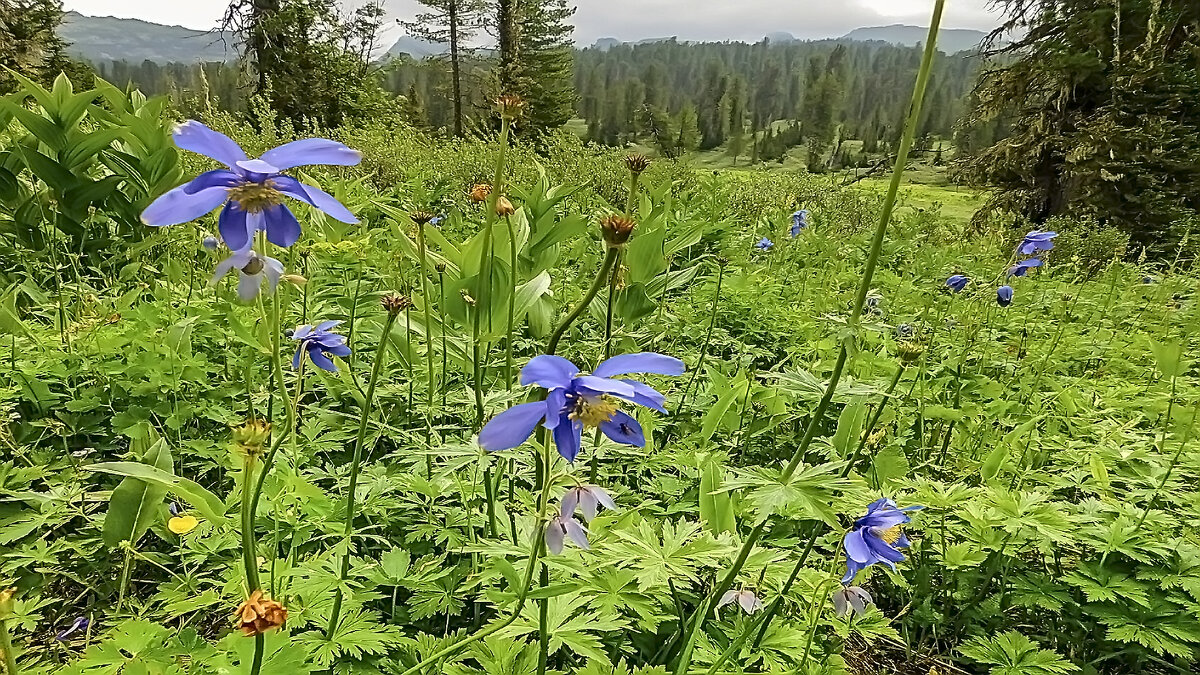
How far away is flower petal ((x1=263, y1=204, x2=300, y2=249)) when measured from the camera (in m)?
0.70

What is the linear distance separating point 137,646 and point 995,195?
13.3 meters

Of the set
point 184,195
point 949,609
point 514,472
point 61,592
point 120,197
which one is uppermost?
point 184,195

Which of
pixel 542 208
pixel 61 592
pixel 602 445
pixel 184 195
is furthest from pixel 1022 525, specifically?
pixel 61 592

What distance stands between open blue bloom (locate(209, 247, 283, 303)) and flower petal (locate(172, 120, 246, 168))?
0.10m

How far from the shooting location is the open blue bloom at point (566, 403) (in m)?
0.69

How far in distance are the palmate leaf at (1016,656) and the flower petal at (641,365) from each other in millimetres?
1211

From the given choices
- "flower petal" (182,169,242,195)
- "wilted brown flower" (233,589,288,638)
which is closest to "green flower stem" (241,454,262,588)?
"wilted brown flower" (233,589,288,638)

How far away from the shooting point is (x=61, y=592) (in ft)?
4.72

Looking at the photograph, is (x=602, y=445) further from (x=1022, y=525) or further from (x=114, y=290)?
(x=114, y=290)

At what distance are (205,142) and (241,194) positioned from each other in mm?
72

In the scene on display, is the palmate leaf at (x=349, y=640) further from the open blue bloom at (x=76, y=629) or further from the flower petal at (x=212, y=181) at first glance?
the flower petal at (x=212, y=181)

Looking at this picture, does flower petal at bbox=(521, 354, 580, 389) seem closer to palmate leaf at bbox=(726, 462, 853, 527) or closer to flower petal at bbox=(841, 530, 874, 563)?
palmate leaf at bbox=(726, 462, 853, 527)

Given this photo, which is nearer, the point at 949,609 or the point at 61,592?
the point at 61,592

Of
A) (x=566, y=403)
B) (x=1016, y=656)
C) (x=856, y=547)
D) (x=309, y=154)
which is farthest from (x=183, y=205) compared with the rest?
(x=1016, y=656)
